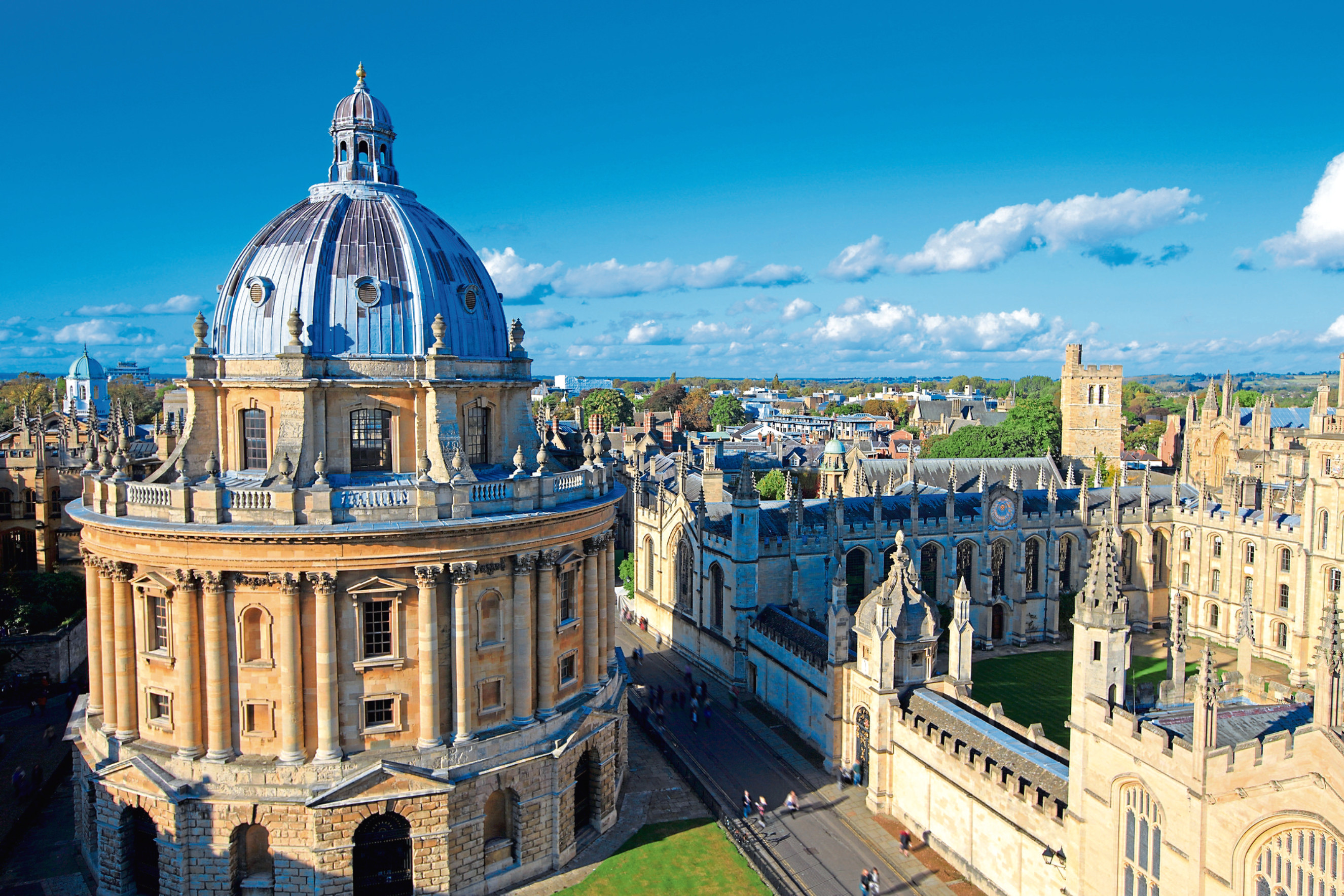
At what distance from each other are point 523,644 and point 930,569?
113 feet

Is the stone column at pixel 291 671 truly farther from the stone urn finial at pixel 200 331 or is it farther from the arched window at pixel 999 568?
the arched window at pixel 999 568

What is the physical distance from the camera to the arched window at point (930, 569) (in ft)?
191

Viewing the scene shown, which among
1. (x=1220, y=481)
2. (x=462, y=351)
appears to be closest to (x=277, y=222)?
(x=462, y=351)

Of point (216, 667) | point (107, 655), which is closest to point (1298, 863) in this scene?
point (216, 667)

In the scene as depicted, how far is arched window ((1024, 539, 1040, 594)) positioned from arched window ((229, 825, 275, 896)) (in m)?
48.8

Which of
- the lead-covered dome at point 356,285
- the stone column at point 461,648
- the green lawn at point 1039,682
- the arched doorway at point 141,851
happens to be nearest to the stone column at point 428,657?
the stone column at point 461,648

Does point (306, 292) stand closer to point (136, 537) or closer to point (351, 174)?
A: point (351, 174)

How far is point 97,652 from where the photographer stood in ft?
107

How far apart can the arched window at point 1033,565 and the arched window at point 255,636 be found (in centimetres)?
4881

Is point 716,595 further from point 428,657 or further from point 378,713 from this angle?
point 378,713

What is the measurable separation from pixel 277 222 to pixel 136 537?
12.7 m

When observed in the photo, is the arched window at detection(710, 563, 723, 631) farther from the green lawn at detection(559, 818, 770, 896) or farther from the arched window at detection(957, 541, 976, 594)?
the green lawn at detection(559, 818, 770, 896)

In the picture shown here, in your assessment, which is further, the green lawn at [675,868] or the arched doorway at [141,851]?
the green lawn at [675,868]

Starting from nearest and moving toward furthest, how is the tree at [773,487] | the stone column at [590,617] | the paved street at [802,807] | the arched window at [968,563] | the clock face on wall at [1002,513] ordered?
1. the paved street at [802,807]
2. the stone column at [590,617]
3. the clock face on wall at [1002,513]
4. the arched window at [968,563]
5. the tree at [773,487]
